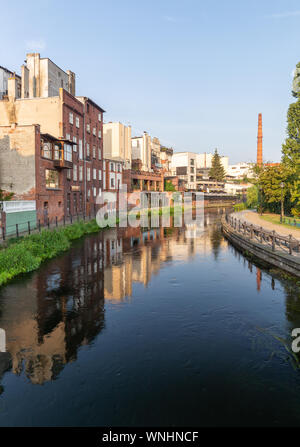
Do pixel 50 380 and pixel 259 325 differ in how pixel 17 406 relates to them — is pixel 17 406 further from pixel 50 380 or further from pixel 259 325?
pixel 259 325

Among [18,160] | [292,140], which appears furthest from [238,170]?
[18,160]

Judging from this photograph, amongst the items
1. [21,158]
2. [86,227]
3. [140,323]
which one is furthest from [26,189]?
[140,323]

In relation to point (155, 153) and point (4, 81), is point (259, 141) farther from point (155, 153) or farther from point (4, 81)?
point (4, 81)

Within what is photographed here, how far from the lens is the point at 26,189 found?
1184 inches

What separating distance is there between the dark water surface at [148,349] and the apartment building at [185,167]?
78514mm

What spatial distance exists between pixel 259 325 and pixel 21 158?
26.9 metres

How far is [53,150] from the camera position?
34.1 m

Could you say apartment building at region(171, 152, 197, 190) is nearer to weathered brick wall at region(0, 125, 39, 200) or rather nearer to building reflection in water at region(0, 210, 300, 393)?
Result: weathered brick wall at region(0, 125, 39, 200)

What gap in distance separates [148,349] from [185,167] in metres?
88.7

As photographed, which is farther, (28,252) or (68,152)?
(68,152)

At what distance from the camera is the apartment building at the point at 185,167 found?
94275 millimetres

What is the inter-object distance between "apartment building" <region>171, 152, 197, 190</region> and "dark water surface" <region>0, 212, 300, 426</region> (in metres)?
78.5

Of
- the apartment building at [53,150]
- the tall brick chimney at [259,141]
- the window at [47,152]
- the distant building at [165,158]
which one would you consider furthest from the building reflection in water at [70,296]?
the tall brick chimney at [259,141]

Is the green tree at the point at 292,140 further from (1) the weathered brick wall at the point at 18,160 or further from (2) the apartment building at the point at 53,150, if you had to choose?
(1) the weathered brick wall at the point at 18,160
